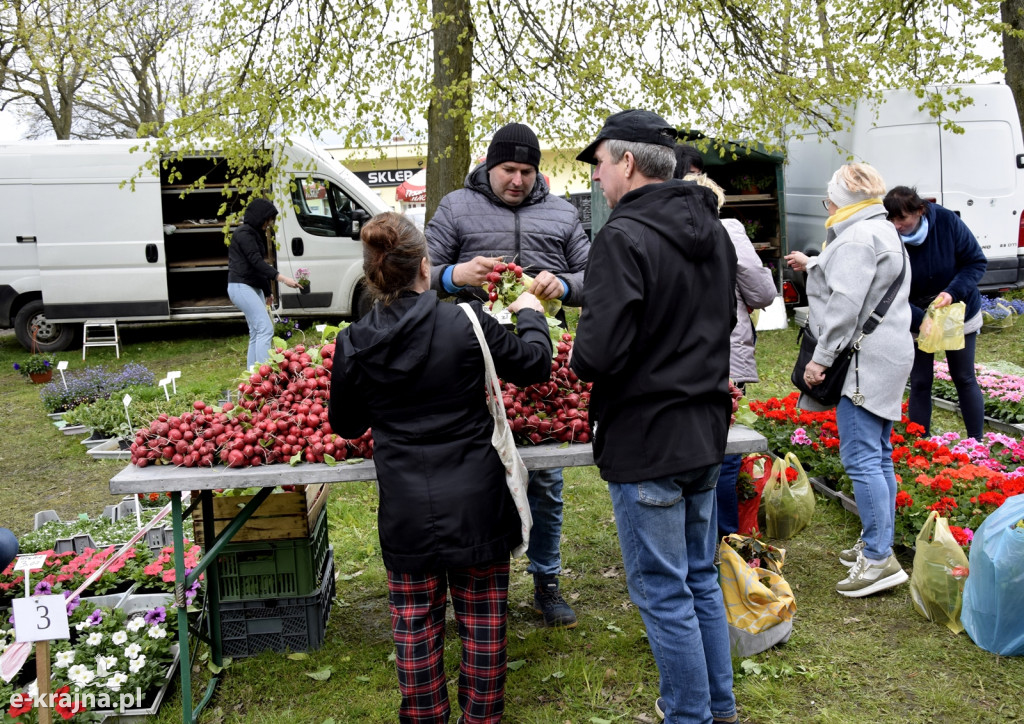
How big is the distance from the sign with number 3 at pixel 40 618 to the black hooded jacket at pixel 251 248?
6.20 metres

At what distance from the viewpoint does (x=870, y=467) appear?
377cm

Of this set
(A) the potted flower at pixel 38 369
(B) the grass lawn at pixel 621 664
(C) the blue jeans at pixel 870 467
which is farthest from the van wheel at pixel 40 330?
(C) the blue jeans at pixel 870 467

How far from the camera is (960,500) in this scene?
166 inches

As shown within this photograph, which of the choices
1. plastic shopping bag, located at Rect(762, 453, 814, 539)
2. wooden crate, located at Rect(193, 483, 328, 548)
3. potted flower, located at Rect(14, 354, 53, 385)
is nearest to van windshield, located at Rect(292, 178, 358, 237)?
potted flower, located at Rect(14, 354, 53, 385)

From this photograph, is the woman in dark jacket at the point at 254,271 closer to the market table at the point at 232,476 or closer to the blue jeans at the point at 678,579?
the market table at the point at 232,476

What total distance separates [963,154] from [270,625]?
9447 mm

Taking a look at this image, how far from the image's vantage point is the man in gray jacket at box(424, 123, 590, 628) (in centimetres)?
362

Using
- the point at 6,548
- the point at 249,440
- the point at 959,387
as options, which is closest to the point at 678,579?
the point at 249,440

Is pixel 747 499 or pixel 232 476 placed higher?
pixel 232 476

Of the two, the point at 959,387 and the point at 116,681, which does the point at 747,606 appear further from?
the point at 959,387

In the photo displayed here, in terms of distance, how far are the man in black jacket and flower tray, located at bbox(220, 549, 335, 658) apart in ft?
5.38

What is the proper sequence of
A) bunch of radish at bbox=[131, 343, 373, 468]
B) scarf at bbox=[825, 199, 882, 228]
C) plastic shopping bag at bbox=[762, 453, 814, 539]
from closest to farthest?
bunch of radish at bbox=[131, 343, 373, 468]
scarf at bbox=[825, 199, 882, 228]
plastic shopping bag at bbox=[762, 453, 814, 539]

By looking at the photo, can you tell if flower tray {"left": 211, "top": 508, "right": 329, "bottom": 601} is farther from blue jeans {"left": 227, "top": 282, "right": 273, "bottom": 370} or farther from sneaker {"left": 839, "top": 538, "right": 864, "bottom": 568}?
blue jeans {"left": 227, "top": 282, "right": 273, "bottom": 370}

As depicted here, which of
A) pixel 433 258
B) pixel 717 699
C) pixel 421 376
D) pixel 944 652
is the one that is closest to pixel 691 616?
pixel 717 699
